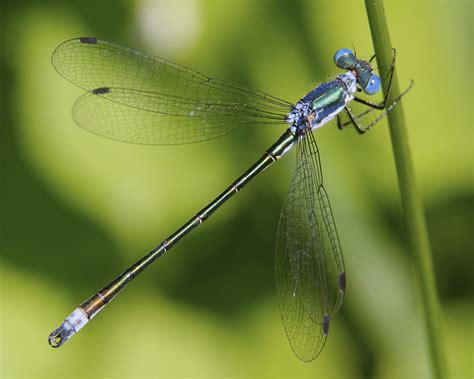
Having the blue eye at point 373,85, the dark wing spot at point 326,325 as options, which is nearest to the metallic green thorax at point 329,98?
the blue eye at point 373,85

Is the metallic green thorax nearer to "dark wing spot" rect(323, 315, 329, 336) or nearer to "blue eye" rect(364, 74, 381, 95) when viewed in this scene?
"blue eye" rect(364, 74, 381, 95)

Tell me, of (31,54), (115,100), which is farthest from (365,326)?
(31,54)

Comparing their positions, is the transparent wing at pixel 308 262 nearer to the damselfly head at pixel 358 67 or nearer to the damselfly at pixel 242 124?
the damselfly at pixel 242 124

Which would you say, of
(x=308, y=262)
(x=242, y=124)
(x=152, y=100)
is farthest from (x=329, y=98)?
(x=152, y=100)

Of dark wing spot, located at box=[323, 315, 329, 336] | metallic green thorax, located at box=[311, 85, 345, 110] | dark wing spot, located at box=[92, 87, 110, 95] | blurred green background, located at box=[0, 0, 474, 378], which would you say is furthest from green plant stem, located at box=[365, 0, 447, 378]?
dark wing spot, located at box=[92, 87, 110, 95]

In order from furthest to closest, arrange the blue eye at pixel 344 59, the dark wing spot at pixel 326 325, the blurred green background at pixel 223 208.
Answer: the blurred green background at pixel 223 208, the blue eye at pixel 344 59, the dark wing spot at pixel 326 325

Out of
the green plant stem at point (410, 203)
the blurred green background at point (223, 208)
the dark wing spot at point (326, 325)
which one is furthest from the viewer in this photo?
the blurred green background at point (223, 208)
